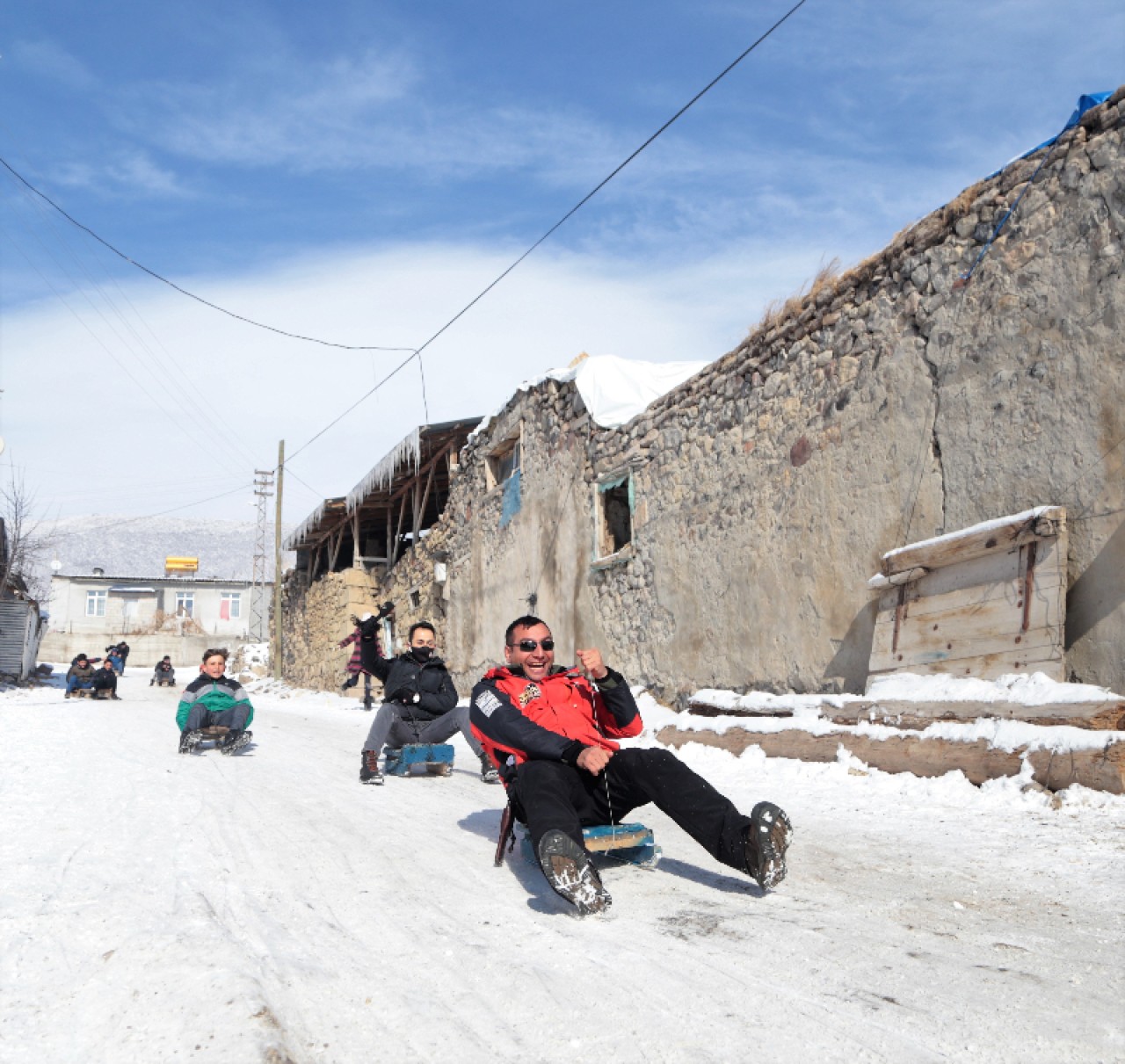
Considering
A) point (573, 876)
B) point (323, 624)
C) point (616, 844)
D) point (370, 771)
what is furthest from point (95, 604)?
point (573, 876)

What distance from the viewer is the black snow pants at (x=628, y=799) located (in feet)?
11.3

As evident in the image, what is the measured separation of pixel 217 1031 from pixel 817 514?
6.88 meters

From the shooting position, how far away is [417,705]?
730cm

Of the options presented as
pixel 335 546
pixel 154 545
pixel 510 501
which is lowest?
pixel 510 501

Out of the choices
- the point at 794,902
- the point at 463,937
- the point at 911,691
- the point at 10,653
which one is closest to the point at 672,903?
the point at 794,902

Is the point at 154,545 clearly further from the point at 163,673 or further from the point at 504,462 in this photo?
the point at 504,462

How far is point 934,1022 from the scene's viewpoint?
2.23 metres

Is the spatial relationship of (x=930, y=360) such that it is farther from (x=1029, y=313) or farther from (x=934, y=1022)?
(x=934, y=1022)

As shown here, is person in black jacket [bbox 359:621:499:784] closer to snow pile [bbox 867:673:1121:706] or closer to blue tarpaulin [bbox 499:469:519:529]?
snow pile [bbox 867:673:1121:706]

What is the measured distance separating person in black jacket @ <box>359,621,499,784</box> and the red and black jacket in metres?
3.10

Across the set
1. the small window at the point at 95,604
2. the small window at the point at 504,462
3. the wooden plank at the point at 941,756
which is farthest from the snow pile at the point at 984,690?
the small window at the point at 95,604

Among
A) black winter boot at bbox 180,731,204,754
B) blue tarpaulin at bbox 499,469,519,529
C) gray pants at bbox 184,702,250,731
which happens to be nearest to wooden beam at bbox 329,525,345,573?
blue tarpaulin at bbox 499,469,519,529

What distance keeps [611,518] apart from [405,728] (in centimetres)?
596

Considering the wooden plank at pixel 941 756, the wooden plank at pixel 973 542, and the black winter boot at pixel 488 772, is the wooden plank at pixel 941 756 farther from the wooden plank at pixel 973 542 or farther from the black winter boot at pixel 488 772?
the black winter boot at pixel 488 772
